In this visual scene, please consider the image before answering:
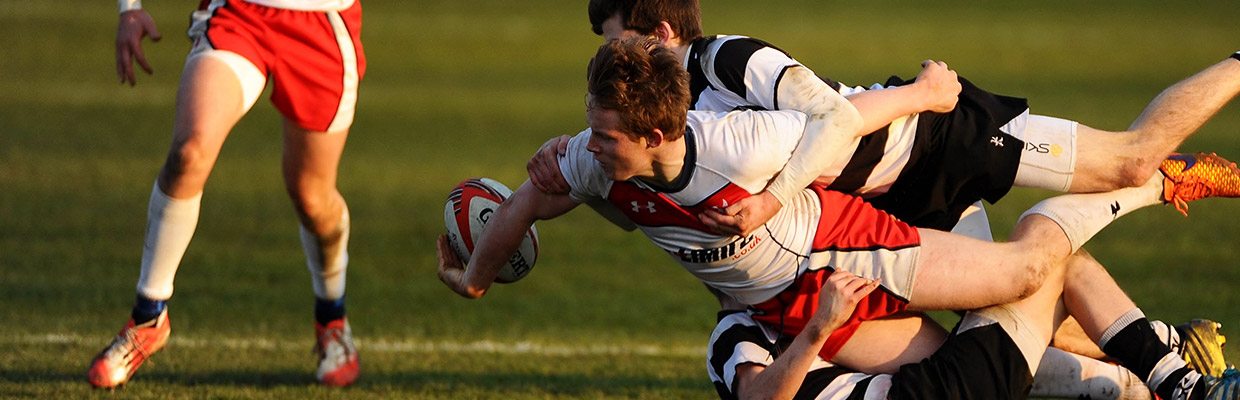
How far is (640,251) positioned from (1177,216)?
442cm

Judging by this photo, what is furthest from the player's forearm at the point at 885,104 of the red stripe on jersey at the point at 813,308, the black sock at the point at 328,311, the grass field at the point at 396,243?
the black sock at the point at 328,311

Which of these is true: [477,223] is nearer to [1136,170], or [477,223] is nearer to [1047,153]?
[1047,153]

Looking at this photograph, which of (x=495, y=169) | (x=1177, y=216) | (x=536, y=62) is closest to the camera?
(x=1177, y=216)

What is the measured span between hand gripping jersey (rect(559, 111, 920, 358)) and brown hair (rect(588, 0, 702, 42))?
0.57 m

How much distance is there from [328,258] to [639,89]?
2548 millimetres

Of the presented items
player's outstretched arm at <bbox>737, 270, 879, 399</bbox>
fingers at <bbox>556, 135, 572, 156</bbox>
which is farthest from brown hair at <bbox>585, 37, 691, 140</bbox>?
player's outstretched arm at <bbox>737, 270, 879, 399</bbox>

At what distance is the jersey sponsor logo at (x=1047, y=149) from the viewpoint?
4.30 m

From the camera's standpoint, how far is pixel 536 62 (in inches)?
842

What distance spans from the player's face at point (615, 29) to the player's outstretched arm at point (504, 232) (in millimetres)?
676

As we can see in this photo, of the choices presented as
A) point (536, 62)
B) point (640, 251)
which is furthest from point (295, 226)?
point (536, 62)

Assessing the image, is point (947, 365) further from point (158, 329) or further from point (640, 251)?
point (640, 251)

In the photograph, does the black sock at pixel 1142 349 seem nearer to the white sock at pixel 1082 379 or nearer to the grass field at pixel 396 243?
the white sock at pixel 1082 379

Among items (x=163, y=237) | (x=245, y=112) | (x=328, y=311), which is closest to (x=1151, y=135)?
(x=245, y=112)

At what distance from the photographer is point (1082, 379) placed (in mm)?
4320
